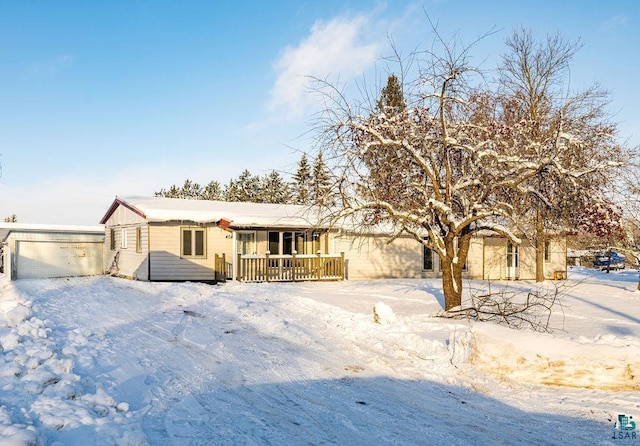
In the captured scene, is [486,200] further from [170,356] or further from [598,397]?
[170,356]

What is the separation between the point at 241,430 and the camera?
4375mm

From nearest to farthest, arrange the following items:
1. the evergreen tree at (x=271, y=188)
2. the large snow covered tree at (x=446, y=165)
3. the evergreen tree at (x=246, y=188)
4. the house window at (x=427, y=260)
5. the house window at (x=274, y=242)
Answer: the large snow covered tree at (x=446, y=165)
the house window at (x=274, y=242)
the house window at (x=427, y=260)
the evergreen tree at (x=271, y=188)
the evergreen tree at (x=246, y=188)

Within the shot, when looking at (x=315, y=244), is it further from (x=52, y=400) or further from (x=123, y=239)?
(x=52, y=400)

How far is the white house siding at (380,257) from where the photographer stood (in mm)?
22375

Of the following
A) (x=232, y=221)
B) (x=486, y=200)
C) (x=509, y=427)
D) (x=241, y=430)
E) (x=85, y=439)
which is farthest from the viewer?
(x=232, y=221)

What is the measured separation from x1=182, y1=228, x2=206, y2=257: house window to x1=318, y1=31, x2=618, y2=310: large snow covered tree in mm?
10571

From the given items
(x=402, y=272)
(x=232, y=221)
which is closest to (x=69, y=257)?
(x=232, y=221)

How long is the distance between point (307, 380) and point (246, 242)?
15.6 metres

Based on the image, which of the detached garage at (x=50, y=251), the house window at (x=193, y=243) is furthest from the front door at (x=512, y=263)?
the detached garage at (x=50, y=251)

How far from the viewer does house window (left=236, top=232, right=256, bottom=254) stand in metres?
21.2

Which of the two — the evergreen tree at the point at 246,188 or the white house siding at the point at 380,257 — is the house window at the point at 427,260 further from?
the evergreen tree at the point at 246,188

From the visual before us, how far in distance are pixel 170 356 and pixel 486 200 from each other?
8161 millimetres

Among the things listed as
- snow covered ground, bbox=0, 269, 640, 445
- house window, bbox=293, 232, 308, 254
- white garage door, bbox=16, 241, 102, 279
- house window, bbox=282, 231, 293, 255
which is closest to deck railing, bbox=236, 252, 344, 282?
house window, bbox=293, 232, 308, 254

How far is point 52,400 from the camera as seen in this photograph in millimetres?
4484
